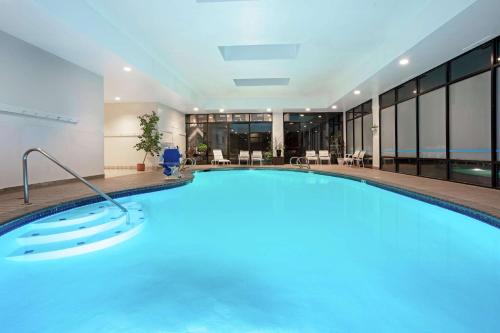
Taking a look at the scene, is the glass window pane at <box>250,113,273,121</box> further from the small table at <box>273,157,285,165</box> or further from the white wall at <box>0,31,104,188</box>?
the white wall at <box>0,31,104,188</box>

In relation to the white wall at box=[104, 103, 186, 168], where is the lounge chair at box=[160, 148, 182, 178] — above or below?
below

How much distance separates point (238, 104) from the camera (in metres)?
13.8

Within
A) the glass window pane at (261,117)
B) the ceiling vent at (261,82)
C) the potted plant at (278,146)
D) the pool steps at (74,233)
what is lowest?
the pool steps at (74,233)

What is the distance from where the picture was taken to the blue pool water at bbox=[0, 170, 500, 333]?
5.61 ft

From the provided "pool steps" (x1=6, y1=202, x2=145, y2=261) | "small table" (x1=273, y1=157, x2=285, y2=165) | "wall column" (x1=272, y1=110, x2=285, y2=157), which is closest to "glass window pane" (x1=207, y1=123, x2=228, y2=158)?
"wall column" (x1=272, y1=110, x2=285, y2=157)

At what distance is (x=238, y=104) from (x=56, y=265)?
11.9 meters

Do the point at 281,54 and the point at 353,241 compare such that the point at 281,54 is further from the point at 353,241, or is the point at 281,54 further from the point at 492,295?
the point at 492,295

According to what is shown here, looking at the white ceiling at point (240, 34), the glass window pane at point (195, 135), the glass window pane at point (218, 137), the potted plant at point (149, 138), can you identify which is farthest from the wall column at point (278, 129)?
the potted plant at point (149, 138)

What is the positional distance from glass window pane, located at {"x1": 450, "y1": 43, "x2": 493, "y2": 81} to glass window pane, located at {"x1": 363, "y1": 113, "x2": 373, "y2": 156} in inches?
197

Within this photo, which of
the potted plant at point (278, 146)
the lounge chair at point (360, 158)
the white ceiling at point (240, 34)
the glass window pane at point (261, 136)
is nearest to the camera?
the white ceiling at point (240, 34)

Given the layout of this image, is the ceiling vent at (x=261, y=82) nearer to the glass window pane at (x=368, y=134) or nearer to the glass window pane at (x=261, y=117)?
the glass window pane at (x=368, y=134)

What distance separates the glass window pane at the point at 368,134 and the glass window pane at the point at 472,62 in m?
5.00

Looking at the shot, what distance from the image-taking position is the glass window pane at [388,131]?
32.3ft

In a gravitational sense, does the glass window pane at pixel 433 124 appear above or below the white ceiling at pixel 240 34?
below
